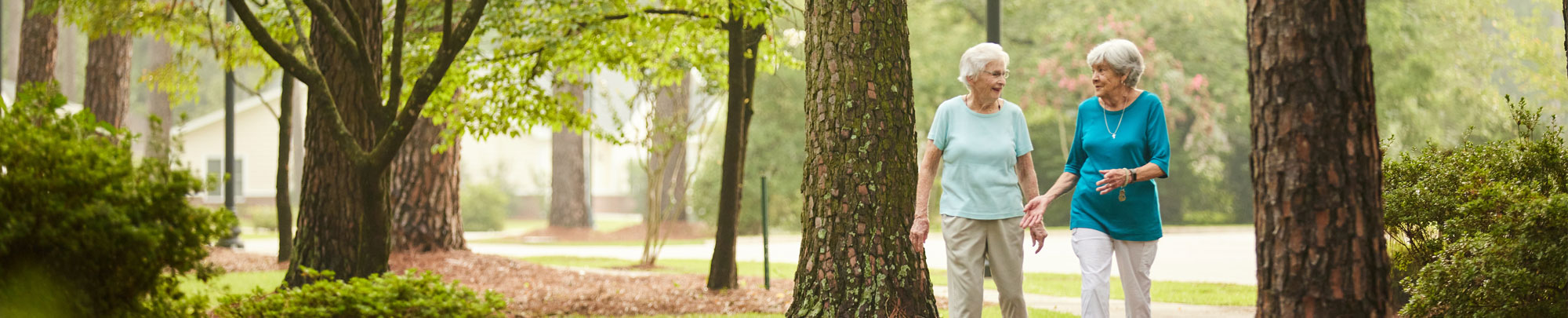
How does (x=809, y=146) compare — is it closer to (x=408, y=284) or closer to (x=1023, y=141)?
(x=1023, y=141)

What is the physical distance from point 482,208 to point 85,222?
100 ft

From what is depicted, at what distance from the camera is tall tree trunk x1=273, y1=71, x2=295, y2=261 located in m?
11.7

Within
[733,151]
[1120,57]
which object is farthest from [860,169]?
[733,151]

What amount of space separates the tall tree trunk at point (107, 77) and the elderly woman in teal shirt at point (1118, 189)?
51.6 ft

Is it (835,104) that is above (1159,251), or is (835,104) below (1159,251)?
above

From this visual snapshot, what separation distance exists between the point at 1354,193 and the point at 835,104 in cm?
302

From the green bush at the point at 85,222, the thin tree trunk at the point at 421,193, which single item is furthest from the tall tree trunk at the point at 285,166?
the green bush at the point at 85,222

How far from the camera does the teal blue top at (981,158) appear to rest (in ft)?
17.1

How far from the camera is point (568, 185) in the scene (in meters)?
30.2

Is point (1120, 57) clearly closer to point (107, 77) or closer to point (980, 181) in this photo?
point (980, 181)

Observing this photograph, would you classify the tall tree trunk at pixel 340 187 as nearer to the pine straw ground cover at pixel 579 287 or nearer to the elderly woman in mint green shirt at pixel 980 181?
the pine straw ground cover at pixel 579 287

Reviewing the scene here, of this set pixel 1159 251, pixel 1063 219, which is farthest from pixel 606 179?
pixel 1159 251

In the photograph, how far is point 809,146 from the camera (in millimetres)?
6445

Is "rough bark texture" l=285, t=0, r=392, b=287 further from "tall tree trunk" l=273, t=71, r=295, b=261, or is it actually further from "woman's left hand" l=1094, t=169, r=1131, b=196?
"woman's left hand" l=1094, t=169, r=1131, b=196
